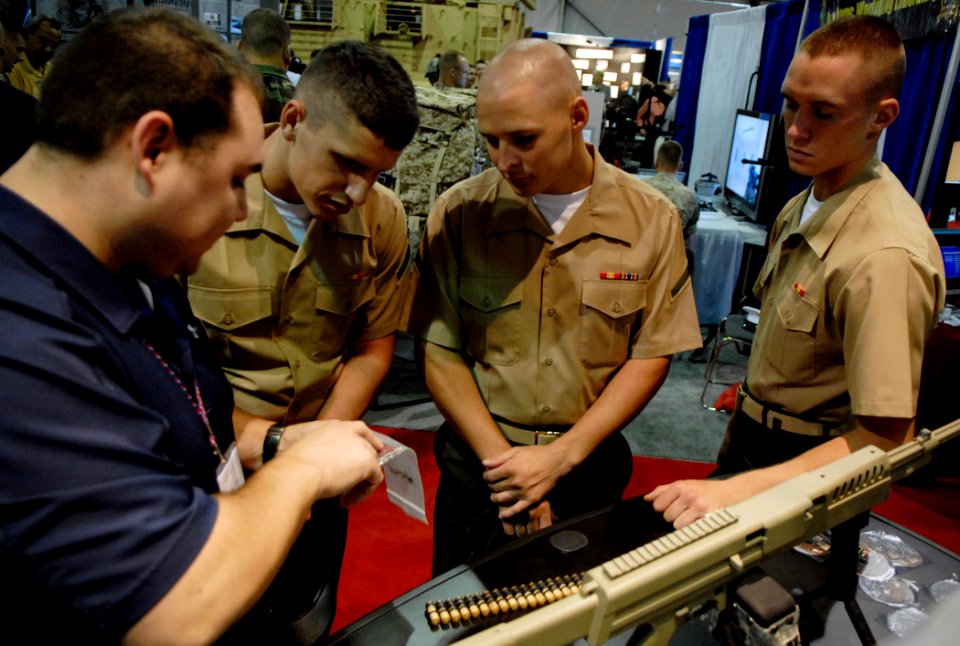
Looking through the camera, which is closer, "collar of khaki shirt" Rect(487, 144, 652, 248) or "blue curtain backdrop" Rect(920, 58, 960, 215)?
"collar of khaki shirt" Rect(487, 144, 652, 248)

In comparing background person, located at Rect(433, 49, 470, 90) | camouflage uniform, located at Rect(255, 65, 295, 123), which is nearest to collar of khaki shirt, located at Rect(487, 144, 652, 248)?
camouflage uniform, located at Rect(255, 65, 295, 123)

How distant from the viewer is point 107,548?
0.58 m

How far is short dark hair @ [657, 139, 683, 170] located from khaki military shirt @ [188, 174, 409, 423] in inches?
146

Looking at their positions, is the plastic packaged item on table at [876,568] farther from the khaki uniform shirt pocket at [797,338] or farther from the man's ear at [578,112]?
the man's ear at [578,112]

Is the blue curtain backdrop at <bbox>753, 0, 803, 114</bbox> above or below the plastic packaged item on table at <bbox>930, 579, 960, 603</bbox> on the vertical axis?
above

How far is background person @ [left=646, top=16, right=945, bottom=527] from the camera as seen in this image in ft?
3.92

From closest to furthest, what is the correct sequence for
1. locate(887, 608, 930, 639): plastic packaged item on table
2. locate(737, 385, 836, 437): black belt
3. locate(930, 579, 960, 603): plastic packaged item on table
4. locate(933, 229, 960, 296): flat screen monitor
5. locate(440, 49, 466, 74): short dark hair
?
locate(887, 608, 930, 639): plastic packaged item on table, locate(930, 579, 960, 603): plastic packaged item on table, locate(737, 385, 836, 437): black belt, locate(933, 229, 960, 296): flat screen monitor, locate(440, 49, 466, 74): short dark hair

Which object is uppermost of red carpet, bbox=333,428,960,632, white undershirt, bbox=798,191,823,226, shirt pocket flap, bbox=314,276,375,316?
white undershirt, bbox=798,191,823,226

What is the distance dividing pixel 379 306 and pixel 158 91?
951mm

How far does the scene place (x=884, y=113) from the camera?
4.76 feet

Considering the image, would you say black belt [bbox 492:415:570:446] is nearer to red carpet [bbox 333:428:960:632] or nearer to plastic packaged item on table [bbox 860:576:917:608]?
plastic packaged item on table [bbox 860:576:917:608]

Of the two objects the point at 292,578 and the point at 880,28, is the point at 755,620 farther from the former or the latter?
→ the point at 880,28

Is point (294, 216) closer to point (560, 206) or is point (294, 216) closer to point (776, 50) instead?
point (560, 206)

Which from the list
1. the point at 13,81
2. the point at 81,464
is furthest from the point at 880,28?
the point at 13,81
